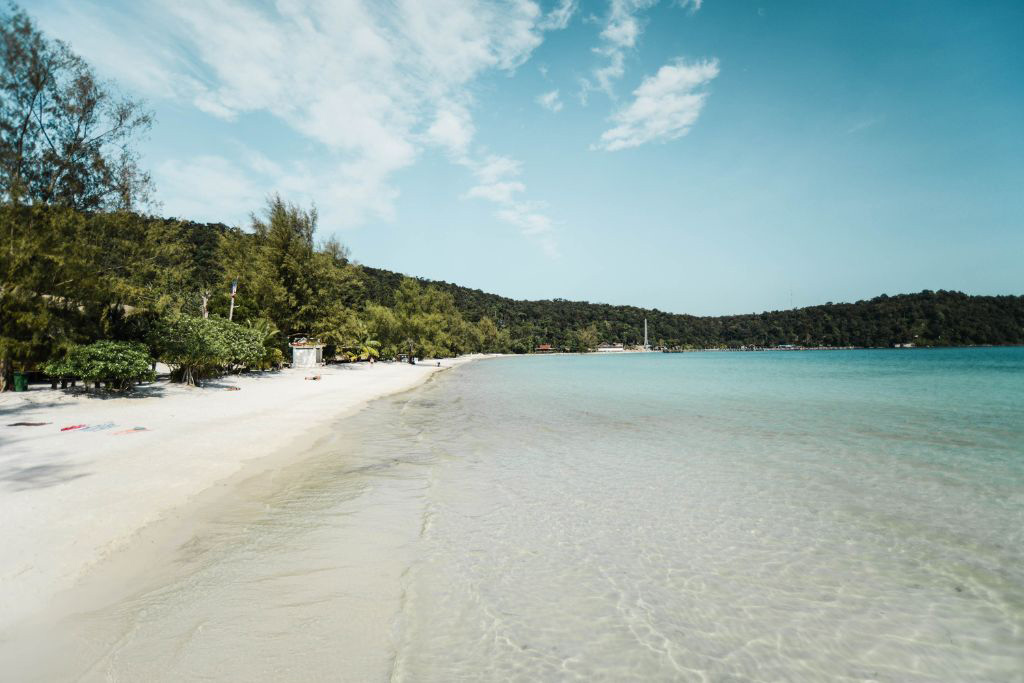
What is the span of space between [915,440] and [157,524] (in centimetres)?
1867

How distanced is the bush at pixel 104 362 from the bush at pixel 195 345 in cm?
223

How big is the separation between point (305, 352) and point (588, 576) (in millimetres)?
43068

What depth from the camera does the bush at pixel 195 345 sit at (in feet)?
67.3

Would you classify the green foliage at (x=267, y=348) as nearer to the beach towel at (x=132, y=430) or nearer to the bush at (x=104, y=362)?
the bush at (x=104, y=362)

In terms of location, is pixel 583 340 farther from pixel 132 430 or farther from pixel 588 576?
pixel 588 576

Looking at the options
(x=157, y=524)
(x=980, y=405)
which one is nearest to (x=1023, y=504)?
(x=157, y=524)

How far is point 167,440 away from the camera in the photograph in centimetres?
1115

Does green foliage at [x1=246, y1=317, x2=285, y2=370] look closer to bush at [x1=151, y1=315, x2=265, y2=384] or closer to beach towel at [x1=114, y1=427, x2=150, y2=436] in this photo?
bush at [x1=151, y1=315, x2=265, y2=384]

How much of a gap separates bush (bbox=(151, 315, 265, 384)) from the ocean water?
572 inches

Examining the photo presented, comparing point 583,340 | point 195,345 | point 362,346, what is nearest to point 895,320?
point 583,340

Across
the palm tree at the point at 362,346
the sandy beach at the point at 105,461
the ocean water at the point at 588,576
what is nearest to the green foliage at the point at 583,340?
the palm tree at the point at 362,346

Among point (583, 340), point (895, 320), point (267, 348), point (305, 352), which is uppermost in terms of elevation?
point (895, 320)

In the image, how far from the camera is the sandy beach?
5082mm

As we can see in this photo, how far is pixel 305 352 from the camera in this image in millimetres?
43406
